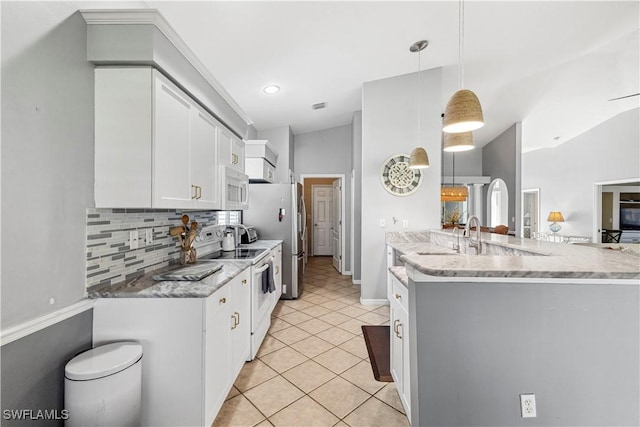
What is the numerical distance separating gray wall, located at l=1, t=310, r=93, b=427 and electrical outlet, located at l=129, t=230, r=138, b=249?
464 millimetres

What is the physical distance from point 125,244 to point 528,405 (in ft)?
7.73

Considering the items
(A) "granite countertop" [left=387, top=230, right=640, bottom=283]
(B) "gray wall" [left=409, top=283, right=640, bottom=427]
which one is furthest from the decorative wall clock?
(B) "gray wall" [left=409, top=283, right=640, bottom=427]

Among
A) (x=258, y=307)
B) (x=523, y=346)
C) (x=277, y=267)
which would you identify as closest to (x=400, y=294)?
(x=523, y=346)

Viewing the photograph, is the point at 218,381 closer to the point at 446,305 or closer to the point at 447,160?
the point at 446,305

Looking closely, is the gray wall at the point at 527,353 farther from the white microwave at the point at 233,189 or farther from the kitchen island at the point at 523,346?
the white microwave at the point at 233,189

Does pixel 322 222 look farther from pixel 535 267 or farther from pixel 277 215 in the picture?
pixel 535 267

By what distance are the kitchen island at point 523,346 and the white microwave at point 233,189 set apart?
180 centimetres

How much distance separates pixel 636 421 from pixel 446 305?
0.98 meters

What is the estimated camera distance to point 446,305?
4.22 ft

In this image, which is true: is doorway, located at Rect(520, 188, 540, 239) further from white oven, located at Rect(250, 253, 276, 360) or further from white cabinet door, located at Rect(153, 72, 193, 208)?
white cabinet door, located at Rect(153, 72, 193, 208)

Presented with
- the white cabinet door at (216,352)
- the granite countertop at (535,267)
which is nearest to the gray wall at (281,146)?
the white cabinet door at (216,352)

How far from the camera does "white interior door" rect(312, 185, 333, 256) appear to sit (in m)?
8.13

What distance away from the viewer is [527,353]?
4.17ft

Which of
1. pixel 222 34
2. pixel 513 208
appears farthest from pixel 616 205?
pixel 222 34
